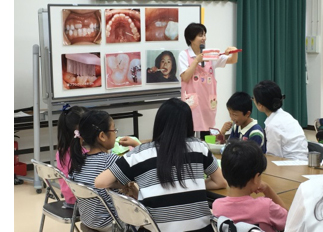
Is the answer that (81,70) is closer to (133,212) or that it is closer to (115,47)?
(115,47)

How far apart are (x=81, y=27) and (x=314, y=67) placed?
4232 mm

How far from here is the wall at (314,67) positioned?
771cm

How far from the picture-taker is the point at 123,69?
517 cm

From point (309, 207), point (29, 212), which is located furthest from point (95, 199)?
point (29, 212)

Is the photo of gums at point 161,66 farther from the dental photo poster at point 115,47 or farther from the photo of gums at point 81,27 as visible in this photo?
the photo of gums at point 81,27

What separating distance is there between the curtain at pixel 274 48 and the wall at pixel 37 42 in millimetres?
163

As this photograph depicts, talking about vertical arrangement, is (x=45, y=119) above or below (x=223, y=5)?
below

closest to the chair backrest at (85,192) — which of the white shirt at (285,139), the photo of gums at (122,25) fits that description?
the white shirt at (285,139)

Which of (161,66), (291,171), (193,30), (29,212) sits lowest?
(29,212)

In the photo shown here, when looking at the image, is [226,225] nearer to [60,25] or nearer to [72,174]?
[72,174]

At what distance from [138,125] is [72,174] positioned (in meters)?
3.48

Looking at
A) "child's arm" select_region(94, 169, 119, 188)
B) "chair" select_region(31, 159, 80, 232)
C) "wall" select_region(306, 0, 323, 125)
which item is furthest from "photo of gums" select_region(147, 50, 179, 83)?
"wall" select_region(306, 0, 323, 125)

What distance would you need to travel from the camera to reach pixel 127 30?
5152 mm

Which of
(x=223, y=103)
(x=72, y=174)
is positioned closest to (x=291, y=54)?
(x=223, y=103)
